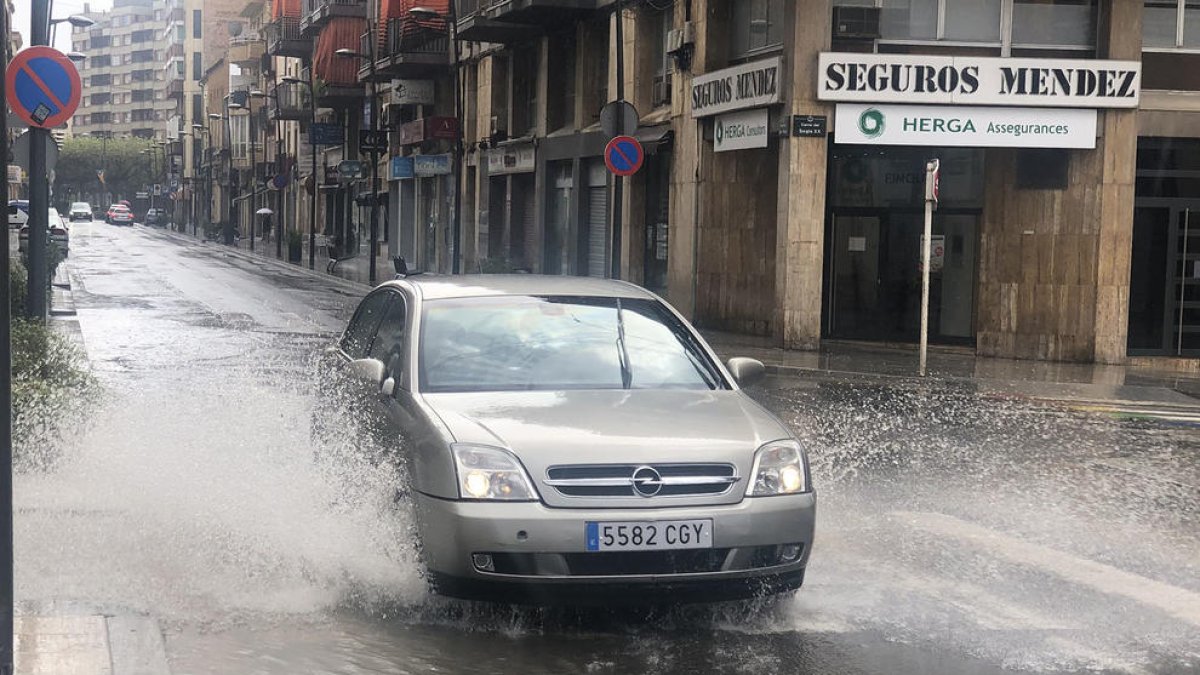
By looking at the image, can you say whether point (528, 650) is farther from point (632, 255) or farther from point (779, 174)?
point (632, 255)

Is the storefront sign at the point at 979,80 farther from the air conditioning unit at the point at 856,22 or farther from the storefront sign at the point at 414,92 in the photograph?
the storefront sign at the point at 414,92

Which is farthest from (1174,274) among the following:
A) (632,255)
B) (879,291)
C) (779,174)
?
(632,255)

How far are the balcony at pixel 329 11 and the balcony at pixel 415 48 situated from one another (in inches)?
457

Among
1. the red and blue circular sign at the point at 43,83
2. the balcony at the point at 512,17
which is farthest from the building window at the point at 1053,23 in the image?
the red and blue circular sign at the point at 43,83

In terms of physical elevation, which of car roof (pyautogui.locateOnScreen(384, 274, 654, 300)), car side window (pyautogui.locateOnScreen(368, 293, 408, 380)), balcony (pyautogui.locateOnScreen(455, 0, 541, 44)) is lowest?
car side window (pyautogui.locateOnScreen(368, 293, 408, 380))

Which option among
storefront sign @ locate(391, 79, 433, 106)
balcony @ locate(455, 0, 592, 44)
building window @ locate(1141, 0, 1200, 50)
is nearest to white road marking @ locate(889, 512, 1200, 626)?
building window @ locate(1141, 0, 1200, 50)

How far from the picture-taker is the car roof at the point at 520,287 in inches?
289

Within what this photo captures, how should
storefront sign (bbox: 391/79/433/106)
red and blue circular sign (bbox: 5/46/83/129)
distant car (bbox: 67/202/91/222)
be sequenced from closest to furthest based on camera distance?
red and blue circular sign (bbox: 5/46/83/129) → storefront sign (bbox: 391/79/433/106) → distant car (bbox: 67/202/91/222)

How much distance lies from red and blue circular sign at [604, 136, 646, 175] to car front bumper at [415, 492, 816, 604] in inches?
712

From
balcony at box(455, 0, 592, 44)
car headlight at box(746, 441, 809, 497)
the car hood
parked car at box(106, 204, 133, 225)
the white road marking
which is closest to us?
the car hood

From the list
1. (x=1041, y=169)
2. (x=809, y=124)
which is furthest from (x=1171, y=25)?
(x=809, y=124)

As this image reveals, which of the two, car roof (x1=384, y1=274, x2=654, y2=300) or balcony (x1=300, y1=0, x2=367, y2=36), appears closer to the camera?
car roof (x1=384, y1=274, x2=654, y2=300)

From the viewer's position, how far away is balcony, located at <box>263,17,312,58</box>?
228 feet

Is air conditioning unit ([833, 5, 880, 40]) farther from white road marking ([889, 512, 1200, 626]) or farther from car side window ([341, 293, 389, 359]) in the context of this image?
car side window ([341, 293, 389, 359])
